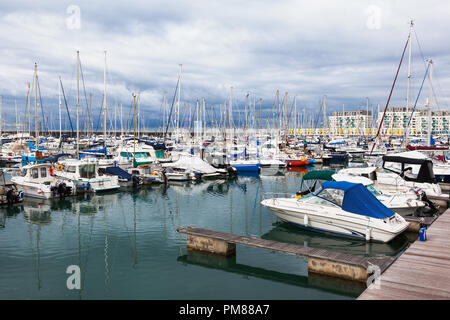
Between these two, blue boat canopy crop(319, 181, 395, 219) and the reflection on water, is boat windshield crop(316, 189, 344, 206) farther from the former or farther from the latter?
the reflection on water

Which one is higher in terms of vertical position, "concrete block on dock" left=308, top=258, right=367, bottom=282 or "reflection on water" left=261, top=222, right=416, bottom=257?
"concrete block on dock" left=308, top=258, right=367, bottom=282

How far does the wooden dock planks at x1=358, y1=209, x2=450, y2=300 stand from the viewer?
29.8ft

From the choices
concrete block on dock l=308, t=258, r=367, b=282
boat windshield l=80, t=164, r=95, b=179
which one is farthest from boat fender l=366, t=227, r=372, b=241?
boat windshield l=80, t=164, r=95, b=179

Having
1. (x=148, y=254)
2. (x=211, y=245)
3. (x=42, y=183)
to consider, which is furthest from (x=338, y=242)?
(x=42, y=183)

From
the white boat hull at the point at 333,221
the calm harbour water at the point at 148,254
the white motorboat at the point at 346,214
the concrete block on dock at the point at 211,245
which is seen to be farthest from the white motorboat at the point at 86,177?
the white motorboat at the point at 346,214

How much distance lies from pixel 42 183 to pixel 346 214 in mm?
22603

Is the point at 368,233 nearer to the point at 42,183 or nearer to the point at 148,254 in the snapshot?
the point at 148,254

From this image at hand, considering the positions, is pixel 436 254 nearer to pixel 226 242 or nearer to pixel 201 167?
pixel 226 242

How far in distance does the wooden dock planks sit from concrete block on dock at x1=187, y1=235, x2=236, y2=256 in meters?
6.00

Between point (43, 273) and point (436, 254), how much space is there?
45.0 feet

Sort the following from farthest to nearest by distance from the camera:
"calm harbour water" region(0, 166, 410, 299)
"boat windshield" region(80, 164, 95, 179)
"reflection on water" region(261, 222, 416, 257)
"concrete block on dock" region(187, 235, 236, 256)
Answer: "boat windshield" region(80, 164, 95, 179), "reflection on water" region(261, 222, 416, 257), "concrete block on dock" region(187, 235, 236, 256), "calm harbour water" region(0, 166, 410, 299)

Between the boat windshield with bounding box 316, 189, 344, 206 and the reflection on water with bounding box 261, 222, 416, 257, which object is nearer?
the reflection on water with bounding box 261, 222, 416, 257

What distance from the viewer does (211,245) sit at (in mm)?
14758
